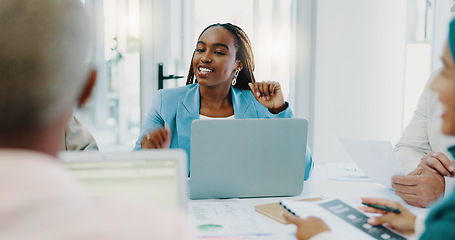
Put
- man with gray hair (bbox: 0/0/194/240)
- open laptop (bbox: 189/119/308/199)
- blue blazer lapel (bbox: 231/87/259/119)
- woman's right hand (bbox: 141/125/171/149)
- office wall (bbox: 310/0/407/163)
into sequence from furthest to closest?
office wall (bbox: 310/0/407/163) → blue blazer lapel (bbox: 231/87/259/119) → woman's right hand (bbox: 141/125/171/149) → open laptop (bbox: 189/119/308/199) → man with gray hair (bbox: 0/0/194/240)

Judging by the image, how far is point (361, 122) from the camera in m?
3.15

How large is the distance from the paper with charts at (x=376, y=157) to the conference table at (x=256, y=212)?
8 centimetres

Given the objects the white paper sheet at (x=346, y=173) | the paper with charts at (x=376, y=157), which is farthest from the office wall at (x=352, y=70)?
the paper with charts at (x=376, y=157)

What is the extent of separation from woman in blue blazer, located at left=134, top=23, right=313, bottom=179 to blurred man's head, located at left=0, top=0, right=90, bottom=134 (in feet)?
4.26

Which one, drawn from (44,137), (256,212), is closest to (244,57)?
(256,212)

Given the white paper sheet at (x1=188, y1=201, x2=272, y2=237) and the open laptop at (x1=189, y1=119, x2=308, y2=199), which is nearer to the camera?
the white paper sheet at (x1=188, y1=201, x2=272, y2=237)

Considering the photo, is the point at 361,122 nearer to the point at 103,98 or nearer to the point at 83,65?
the point at 103,98

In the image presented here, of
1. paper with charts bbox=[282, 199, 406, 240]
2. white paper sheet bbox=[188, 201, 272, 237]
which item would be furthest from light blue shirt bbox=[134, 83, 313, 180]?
paper with charts bbox=[282, 199, 406, 240]

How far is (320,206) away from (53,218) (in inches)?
35.7

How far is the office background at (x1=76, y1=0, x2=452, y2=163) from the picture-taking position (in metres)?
2.71

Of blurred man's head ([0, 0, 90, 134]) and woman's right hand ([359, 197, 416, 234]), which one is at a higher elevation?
blurred man's head ([0, 0, 90, 134])

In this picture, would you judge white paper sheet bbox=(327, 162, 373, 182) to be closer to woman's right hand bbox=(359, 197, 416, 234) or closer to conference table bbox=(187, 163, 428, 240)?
conference table bbox=(187, 163, 428, 240)

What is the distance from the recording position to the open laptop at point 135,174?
2.86ft

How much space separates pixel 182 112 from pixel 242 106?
289 millimetres
